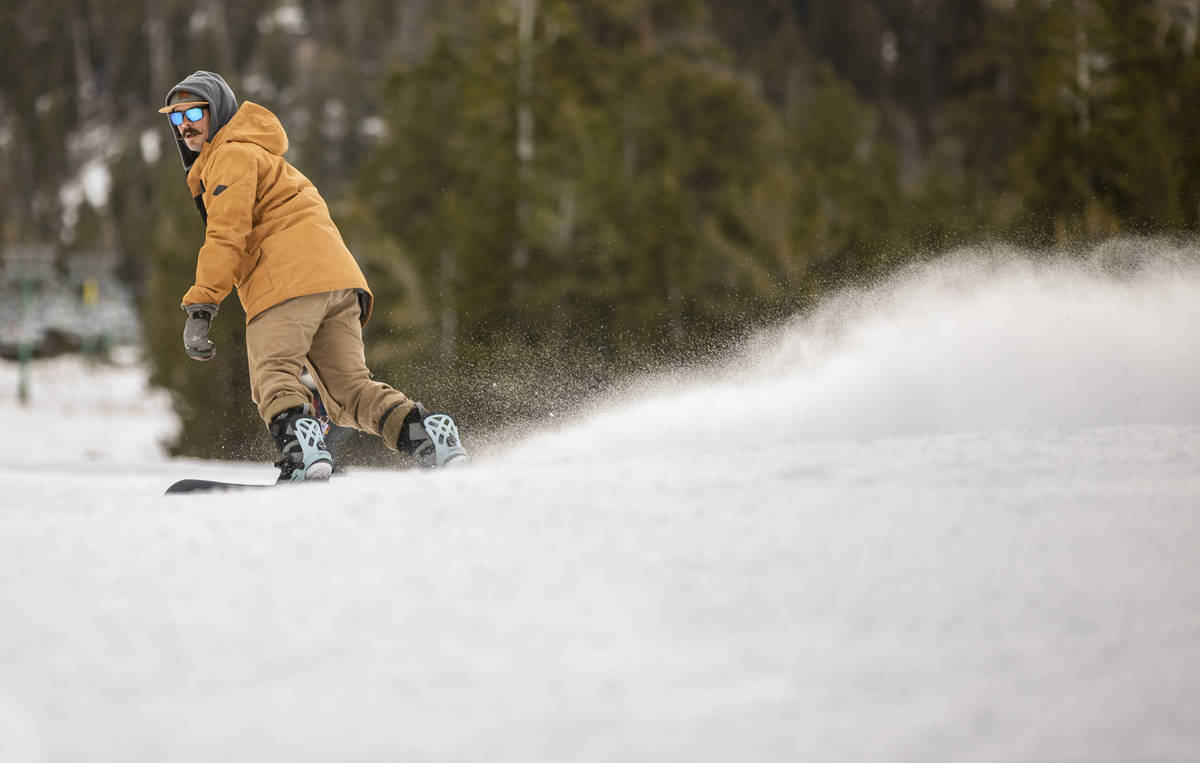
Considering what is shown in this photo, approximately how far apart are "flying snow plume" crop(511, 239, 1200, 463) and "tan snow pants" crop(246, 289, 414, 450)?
120 centimetres

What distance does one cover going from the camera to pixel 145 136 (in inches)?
3875

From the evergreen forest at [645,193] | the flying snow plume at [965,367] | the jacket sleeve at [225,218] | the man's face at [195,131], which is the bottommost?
the evergreen forest at [645,193]

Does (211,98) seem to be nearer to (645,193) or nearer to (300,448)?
(300,448)

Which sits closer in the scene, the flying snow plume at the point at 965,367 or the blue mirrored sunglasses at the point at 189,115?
the blue mirrored sunglasses at the point at 189,115

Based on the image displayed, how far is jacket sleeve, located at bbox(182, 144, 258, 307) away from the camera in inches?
176

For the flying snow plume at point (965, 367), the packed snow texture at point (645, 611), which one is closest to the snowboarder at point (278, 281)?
the packed snow texture at point (645, 611)

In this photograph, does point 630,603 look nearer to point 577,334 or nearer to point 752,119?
point 577,334

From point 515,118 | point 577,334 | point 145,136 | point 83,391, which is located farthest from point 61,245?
point 577,334

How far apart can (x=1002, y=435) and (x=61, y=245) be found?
63934mm

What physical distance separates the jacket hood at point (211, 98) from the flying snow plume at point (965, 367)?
7.18ft

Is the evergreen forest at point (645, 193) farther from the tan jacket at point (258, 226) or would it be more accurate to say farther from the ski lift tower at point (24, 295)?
the ski lift tower at point (24, 295)

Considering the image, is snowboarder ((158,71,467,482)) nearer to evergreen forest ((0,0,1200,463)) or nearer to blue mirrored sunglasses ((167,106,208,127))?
blue mirrored sunglasses ((167,106,208,127))

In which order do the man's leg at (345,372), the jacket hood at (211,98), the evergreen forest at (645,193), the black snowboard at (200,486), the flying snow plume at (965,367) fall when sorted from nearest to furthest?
the black snowboard at (200,486)
the jacket hood at (211,98)
the man's leg at (345,372)
the flying snow plume at (965,367)
the evergreen forest at (645,193)

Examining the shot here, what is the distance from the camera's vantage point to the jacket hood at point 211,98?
4.60 m
